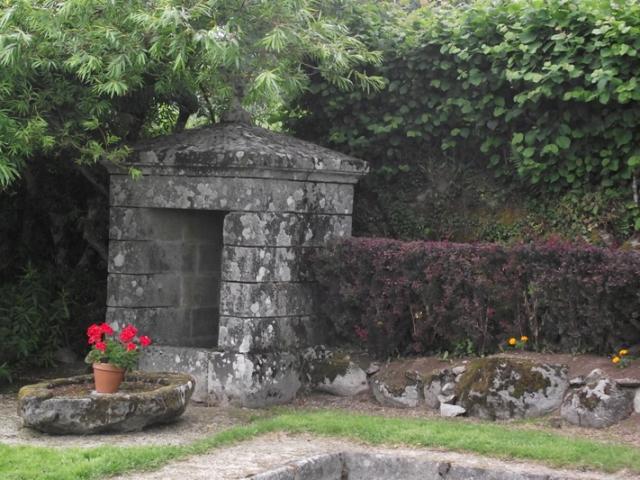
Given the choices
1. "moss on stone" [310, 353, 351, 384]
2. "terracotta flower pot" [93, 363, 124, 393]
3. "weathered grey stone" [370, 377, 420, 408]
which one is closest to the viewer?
"terracotta flower pot" [93, 363, 124, 393]

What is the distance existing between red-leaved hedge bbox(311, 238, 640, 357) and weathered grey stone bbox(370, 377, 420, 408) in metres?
0.35

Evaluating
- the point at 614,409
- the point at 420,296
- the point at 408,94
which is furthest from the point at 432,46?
the point at 614,409

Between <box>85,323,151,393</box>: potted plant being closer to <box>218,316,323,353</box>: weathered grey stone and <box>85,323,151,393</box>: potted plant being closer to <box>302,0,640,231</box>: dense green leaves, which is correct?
<box>218,316,323,353</box>: weathered grey stone

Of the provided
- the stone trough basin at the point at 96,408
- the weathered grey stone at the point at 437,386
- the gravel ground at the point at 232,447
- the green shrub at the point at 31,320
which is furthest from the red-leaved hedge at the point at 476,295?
the green shrub at the point at 31,320

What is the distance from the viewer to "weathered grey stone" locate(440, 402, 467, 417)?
23.8 feet

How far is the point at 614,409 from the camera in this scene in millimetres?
6570

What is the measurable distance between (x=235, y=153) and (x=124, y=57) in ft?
4.00

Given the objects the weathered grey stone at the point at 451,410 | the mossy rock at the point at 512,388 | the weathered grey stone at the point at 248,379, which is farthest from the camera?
the weathered grey stone at the point at 248,379

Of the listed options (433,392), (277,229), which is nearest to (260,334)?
(277,229)

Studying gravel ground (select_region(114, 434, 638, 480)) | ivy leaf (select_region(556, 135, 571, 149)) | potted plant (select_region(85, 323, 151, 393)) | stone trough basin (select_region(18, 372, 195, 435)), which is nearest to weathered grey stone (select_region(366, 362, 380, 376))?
→ gravel ground (select_region(114, 434, 638, 480))

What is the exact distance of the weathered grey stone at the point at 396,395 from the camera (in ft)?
25.0

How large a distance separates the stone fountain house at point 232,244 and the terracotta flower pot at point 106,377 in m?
1.22

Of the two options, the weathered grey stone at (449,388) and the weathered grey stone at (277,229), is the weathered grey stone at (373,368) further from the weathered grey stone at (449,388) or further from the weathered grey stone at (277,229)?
the weathered grey stone at (277,229)

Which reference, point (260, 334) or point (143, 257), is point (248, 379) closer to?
point (260, 334)
